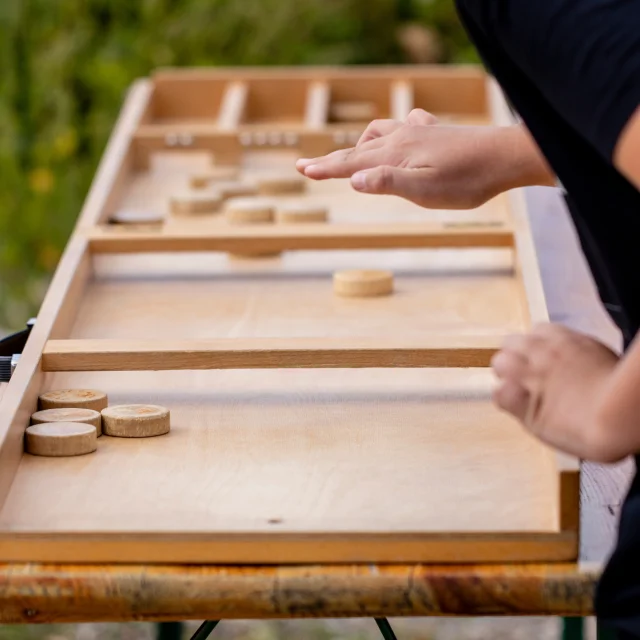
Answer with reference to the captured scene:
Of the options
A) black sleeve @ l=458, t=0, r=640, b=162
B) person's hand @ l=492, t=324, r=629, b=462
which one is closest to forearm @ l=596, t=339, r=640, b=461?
person's hand @ l=492, t=324, r=629, b=462

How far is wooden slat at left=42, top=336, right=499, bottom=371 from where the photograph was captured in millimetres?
1444

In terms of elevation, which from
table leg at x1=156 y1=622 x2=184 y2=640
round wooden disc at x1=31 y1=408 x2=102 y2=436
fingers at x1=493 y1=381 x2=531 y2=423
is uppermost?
fingers at x1=493 y1=381 x2=531 y2=423

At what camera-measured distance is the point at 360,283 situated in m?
1.90

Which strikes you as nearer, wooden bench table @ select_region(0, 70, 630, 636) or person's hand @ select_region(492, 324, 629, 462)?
person's hand @ select_region(492, 324, 629, 462)

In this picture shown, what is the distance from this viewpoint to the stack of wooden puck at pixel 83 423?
131 cm

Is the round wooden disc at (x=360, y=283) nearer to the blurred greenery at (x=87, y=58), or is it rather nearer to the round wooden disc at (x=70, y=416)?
the round wooden disc at (x=70, y=416)

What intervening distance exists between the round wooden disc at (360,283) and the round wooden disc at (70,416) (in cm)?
62

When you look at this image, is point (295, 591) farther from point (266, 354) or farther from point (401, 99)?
point (401, 99)

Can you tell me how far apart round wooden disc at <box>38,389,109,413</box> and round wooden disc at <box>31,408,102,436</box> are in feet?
0.08

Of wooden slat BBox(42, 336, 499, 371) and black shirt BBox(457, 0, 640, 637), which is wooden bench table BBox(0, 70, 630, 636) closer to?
black shirt BBox(457, 0, 640, 637)

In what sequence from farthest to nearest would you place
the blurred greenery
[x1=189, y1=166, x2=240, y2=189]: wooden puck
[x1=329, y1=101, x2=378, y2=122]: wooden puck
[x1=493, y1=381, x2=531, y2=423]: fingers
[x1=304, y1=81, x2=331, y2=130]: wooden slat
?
the blurred greenery, [x1=329, y1=101, x2=378, y2=122]: wooden puck, [x1=304, y1=81, x2=331, y2=130]: wooden slat, [x1=189, y1=166, x2=240, y2=189]: wooden puck, [x1=493, y1=381, x2=531, y2=423]: fingers

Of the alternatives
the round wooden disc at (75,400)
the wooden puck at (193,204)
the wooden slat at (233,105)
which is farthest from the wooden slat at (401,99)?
the round wooden disc at (75,400)

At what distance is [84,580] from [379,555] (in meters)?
0.27

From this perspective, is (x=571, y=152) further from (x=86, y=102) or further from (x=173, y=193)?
(x=86, y=102)
